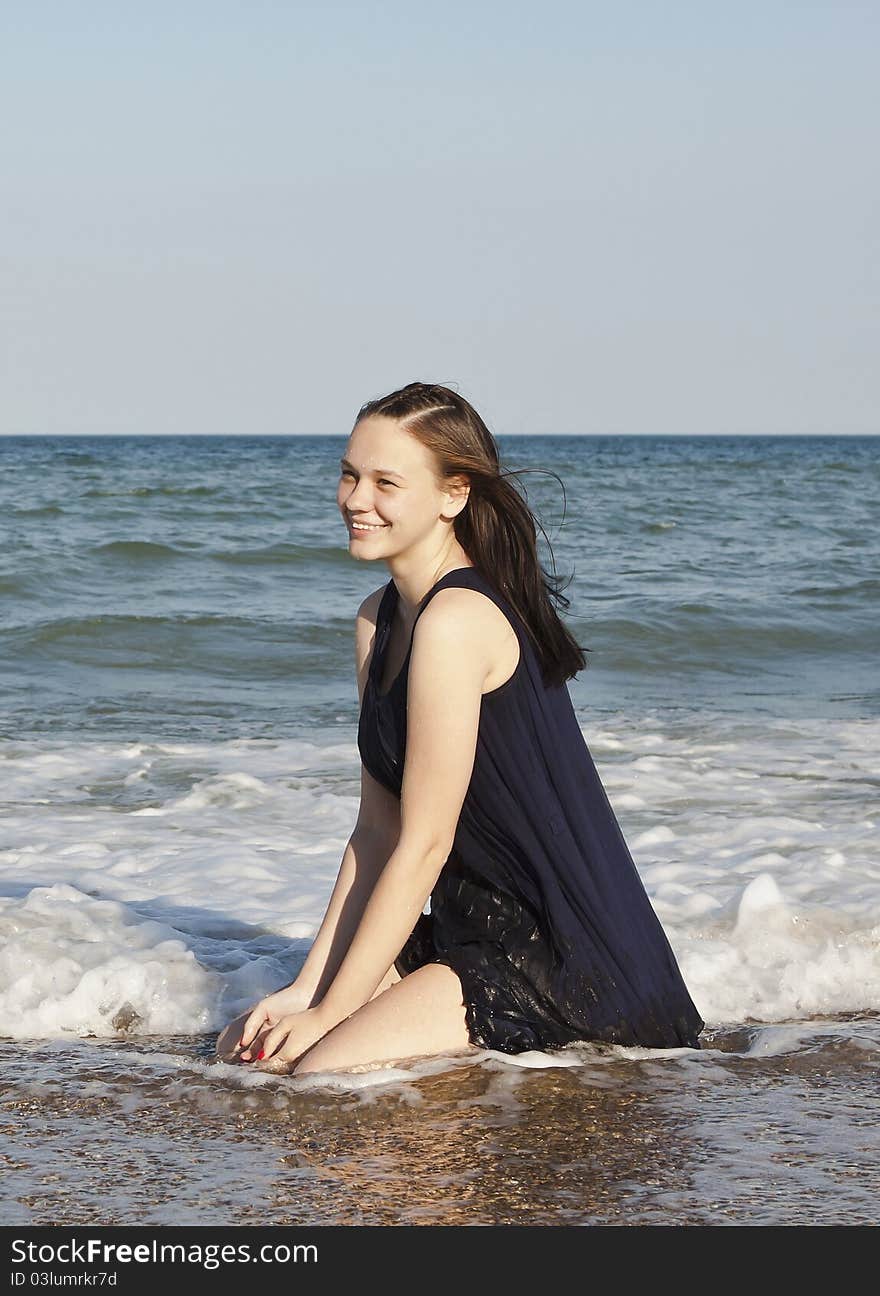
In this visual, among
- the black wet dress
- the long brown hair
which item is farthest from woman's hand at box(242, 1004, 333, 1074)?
the long brown hair

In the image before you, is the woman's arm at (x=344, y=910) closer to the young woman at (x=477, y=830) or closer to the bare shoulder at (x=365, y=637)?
the young woman at (x=477, y=830)

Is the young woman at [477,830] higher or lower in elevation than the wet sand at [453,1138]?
higher

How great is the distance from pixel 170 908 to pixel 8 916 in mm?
530

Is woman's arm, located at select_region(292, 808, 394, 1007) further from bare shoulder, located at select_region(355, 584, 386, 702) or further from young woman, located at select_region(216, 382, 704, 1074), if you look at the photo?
bare shoulder, located at select_region(355, 584, 386, 702)

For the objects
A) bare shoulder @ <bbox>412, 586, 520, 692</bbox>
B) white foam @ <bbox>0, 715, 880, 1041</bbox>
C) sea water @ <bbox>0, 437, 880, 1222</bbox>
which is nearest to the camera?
sea water @ <bbox>0, 437, 880, 1222</bbox>

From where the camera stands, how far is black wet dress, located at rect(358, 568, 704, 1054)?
11.0 ft

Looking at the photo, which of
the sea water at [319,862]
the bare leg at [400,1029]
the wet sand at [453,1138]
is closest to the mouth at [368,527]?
the sea water at [319,862]

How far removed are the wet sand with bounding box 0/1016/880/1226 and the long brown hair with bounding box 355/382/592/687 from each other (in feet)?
2.93

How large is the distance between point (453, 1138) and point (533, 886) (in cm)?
59

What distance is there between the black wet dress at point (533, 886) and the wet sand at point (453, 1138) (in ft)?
0.35

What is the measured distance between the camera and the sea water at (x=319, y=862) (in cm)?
306

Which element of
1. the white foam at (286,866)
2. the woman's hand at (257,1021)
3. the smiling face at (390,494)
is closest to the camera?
the smiling face at (390,494)

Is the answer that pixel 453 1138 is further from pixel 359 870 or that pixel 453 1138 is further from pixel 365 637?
pixel 365 637
